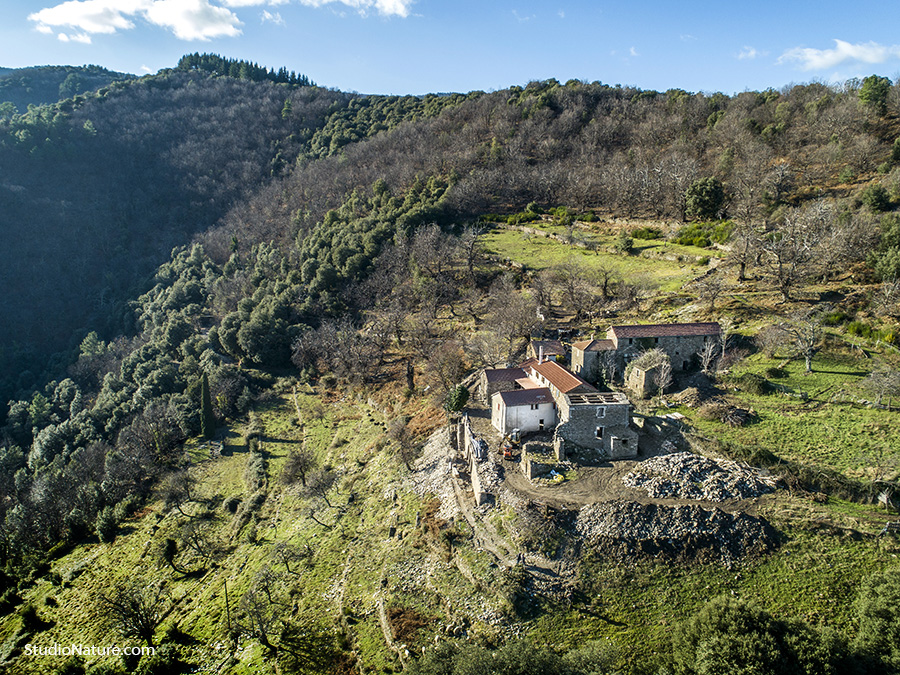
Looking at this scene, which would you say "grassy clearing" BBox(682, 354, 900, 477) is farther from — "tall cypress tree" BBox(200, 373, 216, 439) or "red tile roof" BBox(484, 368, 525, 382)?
"tall cypress tree" BBox(200, 373, 216, 439)

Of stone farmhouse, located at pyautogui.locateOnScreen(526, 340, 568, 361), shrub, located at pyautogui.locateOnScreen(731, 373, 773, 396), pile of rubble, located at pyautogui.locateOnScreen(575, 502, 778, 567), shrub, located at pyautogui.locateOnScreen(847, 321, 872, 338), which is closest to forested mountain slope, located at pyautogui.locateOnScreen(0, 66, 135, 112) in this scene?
stone farmhouse, located at pyautogui.locateOnScreen(526, 340, 568, 361)

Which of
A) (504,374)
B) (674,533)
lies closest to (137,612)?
(504,374)

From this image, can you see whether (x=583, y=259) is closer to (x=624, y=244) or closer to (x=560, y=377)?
(x=624, y=244)

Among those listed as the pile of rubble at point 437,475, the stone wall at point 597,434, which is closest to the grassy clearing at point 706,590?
the stone wall at point 597,434

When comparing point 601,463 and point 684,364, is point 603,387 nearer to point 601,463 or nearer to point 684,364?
point 684,364

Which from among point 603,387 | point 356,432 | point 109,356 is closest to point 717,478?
point 603,387

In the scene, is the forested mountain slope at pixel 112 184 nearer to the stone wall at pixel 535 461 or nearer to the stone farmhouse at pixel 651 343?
the stone farmhouse at pixel 651 343
